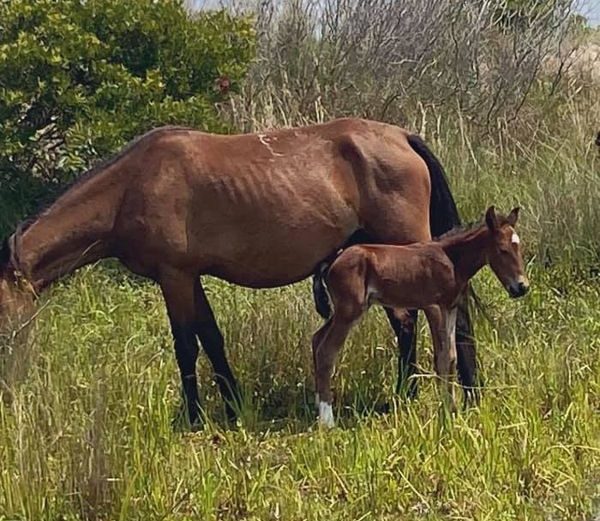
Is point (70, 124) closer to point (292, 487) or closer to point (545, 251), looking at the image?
point (545, 251)

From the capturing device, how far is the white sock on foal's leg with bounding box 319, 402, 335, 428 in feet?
20.2

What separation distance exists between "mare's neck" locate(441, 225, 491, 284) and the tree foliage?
363 cm

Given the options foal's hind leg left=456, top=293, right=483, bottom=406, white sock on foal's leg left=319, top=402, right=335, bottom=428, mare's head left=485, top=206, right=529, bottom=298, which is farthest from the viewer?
foal's hind leg left=456, top=293, right=483, bottom=406

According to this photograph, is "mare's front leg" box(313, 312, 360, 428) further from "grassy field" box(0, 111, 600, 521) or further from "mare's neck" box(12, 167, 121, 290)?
"mare's neck" box(12, 167, 121, 290)

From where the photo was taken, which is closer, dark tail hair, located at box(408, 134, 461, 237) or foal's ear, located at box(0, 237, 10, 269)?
foal's ear, located at box(0, 237, 10, 269)

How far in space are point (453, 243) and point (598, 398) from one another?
3.60 ft

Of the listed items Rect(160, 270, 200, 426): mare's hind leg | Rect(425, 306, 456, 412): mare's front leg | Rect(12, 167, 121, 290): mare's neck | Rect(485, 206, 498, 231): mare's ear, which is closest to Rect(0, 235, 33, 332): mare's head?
Rect(12, 167, 121, 290): mare's neck

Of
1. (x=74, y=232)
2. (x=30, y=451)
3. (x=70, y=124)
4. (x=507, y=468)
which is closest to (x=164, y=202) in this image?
(x=74, y=232)

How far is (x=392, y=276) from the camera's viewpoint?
6.21m

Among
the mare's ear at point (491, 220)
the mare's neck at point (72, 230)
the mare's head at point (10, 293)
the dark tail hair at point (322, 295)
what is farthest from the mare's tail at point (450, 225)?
the mare's head at point (10, 293)

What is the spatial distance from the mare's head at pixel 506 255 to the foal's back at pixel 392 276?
0.25 m

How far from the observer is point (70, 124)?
9.31 meters

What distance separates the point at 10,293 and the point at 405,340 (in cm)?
220

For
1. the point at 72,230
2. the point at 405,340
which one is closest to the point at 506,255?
the point at 405,340
